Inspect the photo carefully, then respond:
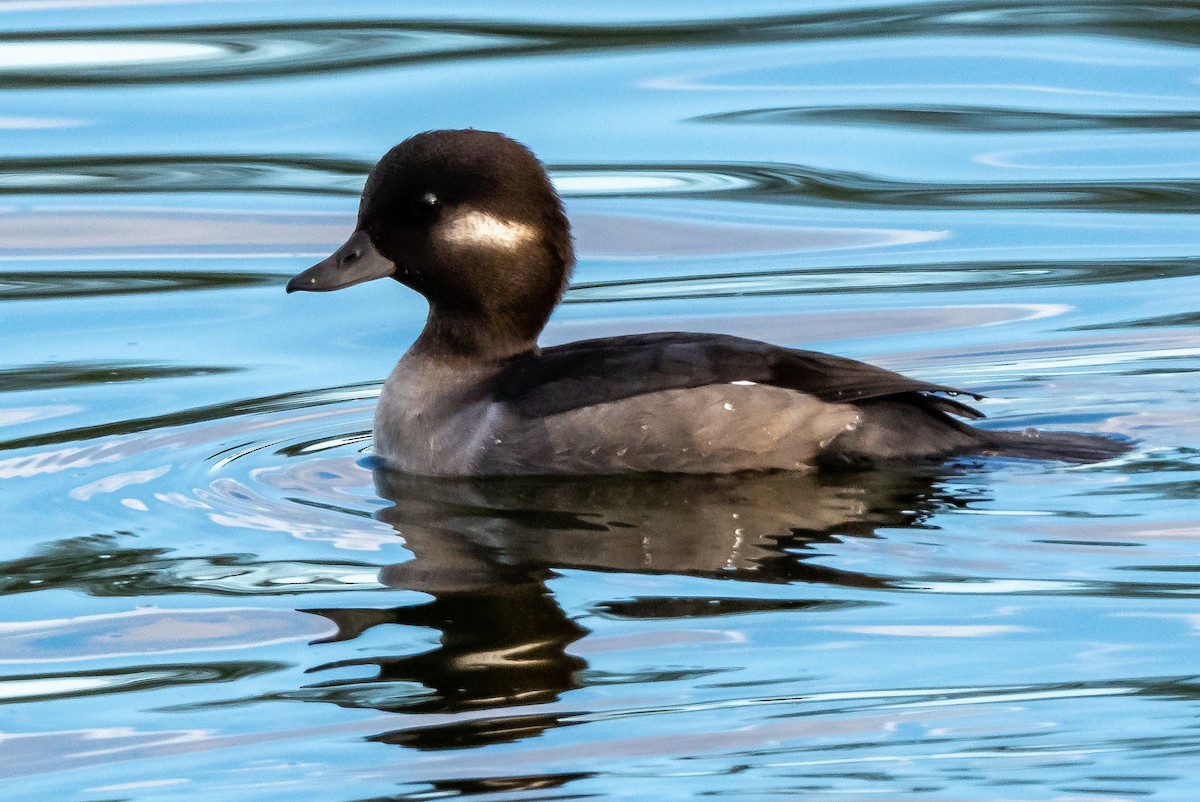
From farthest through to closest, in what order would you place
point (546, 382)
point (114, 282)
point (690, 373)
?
point (114, 282)
point (546, 382)
point (690, 373)

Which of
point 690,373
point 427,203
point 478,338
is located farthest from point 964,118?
point 690,373

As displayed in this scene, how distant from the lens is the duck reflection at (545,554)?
6.06 m

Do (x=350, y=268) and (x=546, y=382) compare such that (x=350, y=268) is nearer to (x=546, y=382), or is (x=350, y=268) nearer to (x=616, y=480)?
(x=546, y=382)

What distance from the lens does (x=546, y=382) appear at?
8188 millimetres

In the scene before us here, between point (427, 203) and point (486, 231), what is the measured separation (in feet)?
0.83

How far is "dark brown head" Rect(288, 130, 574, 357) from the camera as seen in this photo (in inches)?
339

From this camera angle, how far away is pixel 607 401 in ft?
26.6

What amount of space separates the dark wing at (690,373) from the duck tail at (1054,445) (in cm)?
16

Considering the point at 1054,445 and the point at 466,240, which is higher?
the point at 466,240

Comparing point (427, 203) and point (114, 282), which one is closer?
point (427, 203)

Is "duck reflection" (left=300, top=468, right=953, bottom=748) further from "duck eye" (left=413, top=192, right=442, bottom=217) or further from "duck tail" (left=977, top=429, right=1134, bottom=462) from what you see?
"duck eye" (left=413, top=192, right=442, bottom=217)

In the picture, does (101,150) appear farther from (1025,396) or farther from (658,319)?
(1025,396)

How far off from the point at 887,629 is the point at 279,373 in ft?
15.2

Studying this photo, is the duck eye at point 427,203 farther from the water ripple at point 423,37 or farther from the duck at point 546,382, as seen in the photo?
the water ripple at point 423,37
